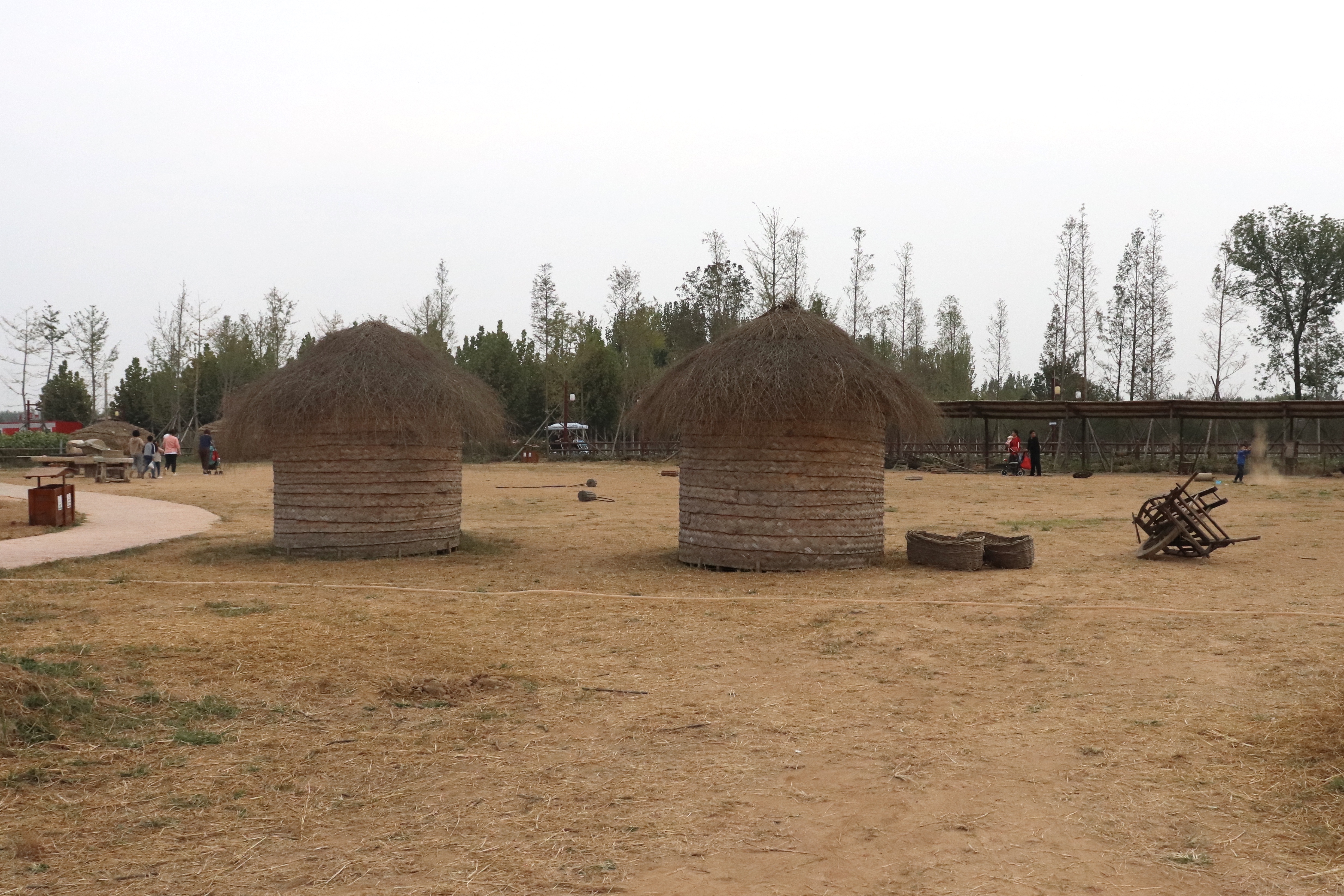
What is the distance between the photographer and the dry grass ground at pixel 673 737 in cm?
338

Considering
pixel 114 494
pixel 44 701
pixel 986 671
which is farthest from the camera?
pixel 114 494

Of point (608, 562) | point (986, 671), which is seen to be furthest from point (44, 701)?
point (608, 562)

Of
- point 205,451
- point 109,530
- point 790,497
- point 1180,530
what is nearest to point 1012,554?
point 1180,530

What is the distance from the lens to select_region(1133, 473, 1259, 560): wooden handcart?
10.7 metres

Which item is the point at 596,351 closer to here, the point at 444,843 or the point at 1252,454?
the point at 1252,454

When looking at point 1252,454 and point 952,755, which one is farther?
point 1252,454

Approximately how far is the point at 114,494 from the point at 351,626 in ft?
56.9

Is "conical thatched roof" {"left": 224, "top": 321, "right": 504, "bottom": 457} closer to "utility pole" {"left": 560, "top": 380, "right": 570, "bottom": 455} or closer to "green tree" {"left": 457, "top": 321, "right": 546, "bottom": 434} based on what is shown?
"utility pole" {"left": 560, "top": 380, "right": 570, "bottom": 455}

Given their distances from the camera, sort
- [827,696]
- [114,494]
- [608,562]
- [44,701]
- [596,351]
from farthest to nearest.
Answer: [596,351], [114,494], [608,562], [827,696], [44,701]

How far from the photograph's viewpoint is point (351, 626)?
287 inches

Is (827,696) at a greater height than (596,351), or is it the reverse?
(596,351)

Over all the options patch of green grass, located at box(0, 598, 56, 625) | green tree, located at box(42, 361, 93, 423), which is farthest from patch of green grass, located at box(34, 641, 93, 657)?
green tree, located at box(42, 361, 93, 423)

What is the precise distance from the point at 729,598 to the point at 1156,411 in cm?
2387

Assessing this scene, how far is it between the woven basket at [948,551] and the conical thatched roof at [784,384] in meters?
1.15
